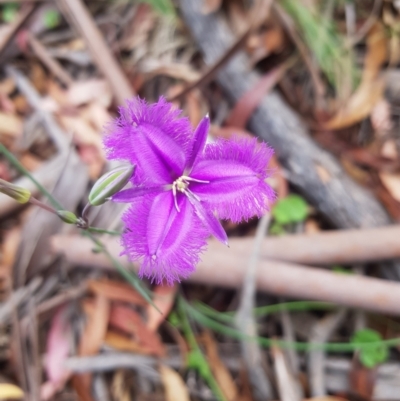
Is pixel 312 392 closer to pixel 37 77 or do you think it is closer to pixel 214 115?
pixel 214 115

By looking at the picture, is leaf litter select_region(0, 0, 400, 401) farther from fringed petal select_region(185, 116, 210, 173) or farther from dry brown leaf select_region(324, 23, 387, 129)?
fringed petal select_region(185, 116, 210, 173)

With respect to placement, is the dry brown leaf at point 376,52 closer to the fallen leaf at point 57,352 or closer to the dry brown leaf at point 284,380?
the dry brown leaf at point 284,380

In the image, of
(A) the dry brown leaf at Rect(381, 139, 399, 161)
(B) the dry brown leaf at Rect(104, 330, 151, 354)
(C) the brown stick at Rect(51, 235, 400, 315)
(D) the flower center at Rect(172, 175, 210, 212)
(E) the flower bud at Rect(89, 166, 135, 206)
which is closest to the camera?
(E) the flower bud at Rect(89, 166, 135, 206)

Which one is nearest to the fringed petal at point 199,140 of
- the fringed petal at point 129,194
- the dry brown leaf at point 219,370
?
the fringed petal at point 129,194

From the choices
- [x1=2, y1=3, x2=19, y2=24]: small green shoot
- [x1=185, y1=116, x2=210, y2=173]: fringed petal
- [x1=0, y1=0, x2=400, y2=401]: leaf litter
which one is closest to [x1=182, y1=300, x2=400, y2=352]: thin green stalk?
[x1=0, y1=0, x2=400, y2=401]: leaf litter

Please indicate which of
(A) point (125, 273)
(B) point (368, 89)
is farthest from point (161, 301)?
(B) point (368, 89)

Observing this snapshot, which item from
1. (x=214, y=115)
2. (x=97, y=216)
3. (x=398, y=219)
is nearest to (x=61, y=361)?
(x=97, y=216)
